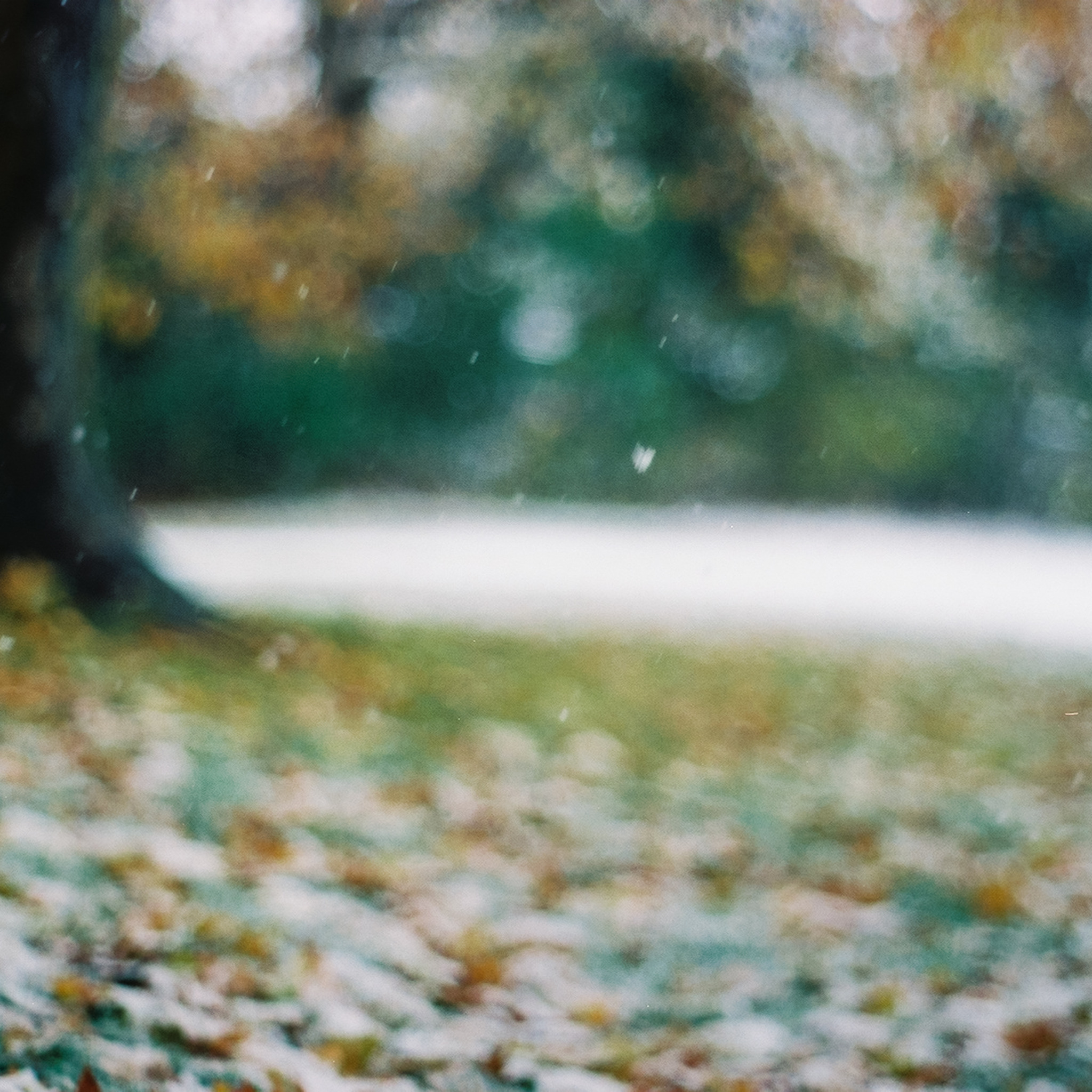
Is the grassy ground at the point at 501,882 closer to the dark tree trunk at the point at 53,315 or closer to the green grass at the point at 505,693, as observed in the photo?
the green grass at the point at 505,693

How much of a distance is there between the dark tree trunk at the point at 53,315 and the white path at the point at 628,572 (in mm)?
500

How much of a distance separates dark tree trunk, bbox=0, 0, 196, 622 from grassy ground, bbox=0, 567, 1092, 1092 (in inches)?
13.1

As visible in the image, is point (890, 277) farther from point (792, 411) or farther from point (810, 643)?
point (810, 643)

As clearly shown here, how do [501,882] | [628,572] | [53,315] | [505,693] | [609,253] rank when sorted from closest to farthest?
[501,882] < [53,315] < [505,693] < [628,572] < [609,253]

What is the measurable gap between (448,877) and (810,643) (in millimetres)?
6071

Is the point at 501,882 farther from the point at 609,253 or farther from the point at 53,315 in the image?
the point at 609,253

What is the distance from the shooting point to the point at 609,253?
23.0 metres

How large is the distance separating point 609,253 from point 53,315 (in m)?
17.5

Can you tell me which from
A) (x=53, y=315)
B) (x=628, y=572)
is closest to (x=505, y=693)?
(x=53, y=315)

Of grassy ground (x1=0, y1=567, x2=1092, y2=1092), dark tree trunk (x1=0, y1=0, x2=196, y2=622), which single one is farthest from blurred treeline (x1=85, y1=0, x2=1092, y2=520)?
grassy ground (x1=0, y1=567, x2=1092, y2=1092)

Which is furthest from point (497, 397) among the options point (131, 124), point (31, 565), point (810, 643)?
point (31, 565)

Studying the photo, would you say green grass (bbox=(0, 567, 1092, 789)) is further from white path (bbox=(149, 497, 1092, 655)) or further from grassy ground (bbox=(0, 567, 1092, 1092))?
white path (bbox=(149, 497, 1092, 655))

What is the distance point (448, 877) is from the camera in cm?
376

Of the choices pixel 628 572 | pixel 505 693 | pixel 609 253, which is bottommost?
pixel 505 693
